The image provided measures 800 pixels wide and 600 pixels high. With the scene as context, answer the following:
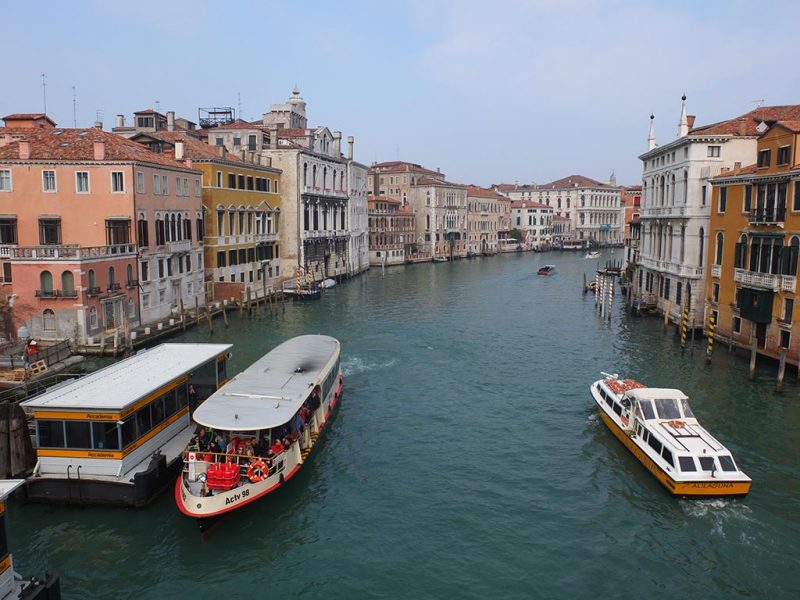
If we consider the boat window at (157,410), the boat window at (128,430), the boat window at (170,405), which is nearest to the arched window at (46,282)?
the boat window at (170,405)

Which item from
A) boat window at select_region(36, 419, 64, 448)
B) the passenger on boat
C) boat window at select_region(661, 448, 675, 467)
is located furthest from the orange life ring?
boat window at select_region(661, 448, 675, 467)

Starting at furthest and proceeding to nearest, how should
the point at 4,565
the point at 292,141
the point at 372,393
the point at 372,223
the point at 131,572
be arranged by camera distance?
the point at 372,223 → the point at 292,141 → the point at 372,393 → the point at 131,572 → the point at 4,565

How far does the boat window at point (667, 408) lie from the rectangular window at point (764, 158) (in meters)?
13.3

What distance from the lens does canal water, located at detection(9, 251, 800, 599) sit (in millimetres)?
12141

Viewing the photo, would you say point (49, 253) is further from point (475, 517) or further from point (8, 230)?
point (475, 517)

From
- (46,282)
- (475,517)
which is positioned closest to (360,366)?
Result: (46,282)

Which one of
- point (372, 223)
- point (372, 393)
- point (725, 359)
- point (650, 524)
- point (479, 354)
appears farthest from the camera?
point (372, 223)

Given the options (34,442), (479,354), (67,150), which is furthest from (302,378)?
(67,150)

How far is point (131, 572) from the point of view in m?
12.3

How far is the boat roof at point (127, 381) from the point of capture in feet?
Result: 47.0

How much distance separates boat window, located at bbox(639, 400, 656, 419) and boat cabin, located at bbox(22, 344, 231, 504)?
11429mm

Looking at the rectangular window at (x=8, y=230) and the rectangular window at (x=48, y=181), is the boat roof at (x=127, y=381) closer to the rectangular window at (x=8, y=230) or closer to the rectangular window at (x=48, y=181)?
the rectangular window at (x=48, y=181)

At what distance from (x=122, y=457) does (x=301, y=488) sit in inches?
157

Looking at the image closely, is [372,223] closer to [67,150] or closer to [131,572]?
[67,150]
